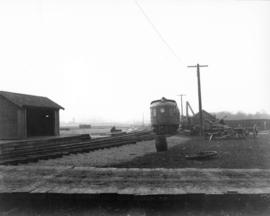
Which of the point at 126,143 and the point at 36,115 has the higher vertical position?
the point at 36,115

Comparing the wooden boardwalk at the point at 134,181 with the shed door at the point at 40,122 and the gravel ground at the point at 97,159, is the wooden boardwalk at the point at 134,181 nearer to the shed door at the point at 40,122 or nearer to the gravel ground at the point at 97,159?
the gravel ground at the point at 97,159

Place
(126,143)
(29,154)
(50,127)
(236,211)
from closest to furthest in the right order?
(236,211), (29,154), (126,143), (50,127)

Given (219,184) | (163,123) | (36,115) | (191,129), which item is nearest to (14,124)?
(36,115)

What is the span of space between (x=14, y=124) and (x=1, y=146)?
11.9m

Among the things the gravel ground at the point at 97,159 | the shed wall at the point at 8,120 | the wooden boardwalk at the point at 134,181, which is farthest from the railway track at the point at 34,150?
the shed wall at the point at 8,120

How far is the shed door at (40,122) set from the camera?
87.6 feet

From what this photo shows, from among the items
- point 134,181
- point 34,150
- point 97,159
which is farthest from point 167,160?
point 34,150

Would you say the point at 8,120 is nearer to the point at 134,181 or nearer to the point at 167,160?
the point at 167,160

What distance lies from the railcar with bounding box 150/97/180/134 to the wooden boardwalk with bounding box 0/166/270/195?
1849 cm

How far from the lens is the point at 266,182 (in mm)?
4633

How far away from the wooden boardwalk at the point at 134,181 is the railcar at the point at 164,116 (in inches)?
728

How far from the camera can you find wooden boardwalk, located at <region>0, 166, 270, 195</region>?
166 inches

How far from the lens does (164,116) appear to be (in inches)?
946

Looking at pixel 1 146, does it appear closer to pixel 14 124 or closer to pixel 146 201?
pixel 146 201
